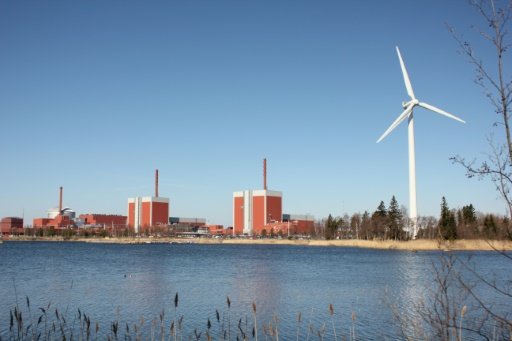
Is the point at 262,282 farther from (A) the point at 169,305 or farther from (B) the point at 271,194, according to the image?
(B) the point at 271,194

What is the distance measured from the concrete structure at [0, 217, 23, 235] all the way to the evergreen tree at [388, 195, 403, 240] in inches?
5303

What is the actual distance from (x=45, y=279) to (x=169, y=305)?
55.0 ft

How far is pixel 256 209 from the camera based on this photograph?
17488cm

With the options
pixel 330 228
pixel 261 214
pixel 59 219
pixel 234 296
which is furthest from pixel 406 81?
pixel 59 219

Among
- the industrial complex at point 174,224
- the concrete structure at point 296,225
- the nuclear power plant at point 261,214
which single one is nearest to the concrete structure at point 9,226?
the industrial complex at point 174,224

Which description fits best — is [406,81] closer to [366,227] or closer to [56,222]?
[366,227]

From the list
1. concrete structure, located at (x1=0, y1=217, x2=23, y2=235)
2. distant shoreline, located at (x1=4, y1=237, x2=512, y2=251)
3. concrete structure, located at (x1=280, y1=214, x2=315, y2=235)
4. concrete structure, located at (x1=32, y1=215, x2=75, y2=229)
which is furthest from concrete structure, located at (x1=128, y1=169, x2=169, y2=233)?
concrete structure, located at (x1=280, y1=214, x2=315, y2=235)

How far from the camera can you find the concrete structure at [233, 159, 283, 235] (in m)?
173

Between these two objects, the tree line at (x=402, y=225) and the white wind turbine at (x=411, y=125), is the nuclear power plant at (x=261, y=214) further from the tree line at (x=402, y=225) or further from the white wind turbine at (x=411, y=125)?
the white wind turbine at (x=411, y=125)

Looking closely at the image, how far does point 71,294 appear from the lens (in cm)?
2928

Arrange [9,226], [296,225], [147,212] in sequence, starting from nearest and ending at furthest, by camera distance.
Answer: [296,225] → [9,226] → [147,212]

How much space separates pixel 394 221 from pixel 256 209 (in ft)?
222

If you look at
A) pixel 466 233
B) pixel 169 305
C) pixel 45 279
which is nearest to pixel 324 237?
pixel 466 233

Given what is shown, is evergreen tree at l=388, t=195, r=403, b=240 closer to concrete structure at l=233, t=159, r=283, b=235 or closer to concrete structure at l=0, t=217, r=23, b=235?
concrete structure at l=233, t=159, r=283, b=235
